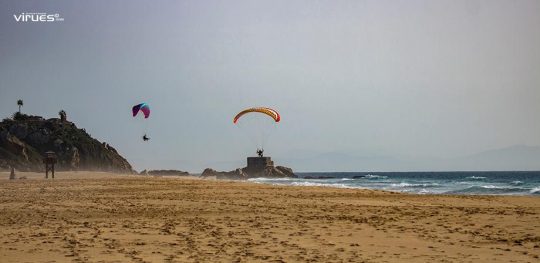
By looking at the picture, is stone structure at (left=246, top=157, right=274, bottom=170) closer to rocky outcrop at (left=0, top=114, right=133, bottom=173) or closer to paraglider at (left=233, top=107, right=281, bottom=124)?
rocky outcrop at (left=0, top=114, right=133, bottom=173)

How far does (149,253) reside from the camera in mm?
9742

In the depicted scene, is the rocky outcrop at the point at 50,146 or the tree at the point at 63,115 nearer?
the rocky outcrop at the point at 50,146

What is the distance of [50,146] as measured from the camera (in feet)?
327

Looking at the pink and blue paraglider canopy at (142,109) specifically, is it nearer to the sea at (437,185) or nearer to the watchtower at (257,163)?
the sea at (437,185)

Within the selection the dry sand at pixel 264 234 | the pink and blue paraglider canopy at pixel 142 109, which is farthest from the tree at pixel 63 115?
the dry sand at pixel 264 234

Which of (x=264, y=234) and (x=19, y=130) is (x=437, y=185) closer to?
(x=264, y=234)

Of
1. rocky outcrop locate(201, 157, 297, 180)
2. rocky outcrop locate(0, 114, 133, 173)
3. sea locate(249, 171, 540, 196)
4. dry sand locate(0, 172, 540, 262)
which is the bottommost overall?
sea locate(249, 171, 540, 196)

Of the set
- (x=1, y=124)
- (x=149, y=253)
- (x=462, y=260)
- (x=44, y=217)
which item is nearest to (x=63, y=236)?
(x=149, y=253)

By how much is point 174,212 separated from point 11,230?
5.65 meters

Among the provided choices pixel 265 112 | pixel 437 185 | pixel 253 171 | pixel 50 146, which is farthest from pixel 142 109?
pixel 50 146

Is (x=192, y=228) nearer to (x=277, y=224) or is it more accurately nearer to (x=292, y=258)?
(x=277, y=224)

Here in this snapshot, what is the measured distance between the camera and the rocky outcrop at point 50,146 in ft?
292

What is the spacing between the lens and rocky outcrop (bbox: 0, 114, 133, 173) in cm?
8906

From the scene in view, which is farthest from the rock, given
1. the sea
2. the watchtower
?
the sea
